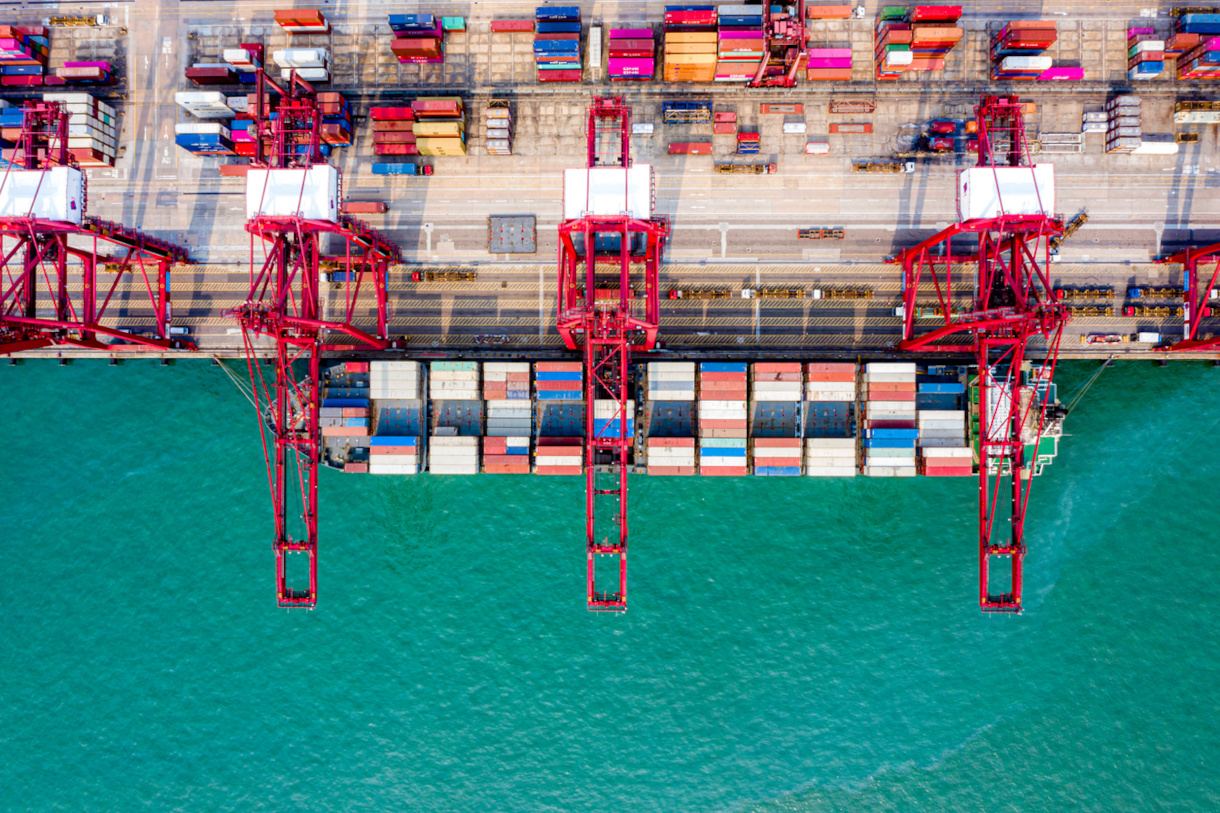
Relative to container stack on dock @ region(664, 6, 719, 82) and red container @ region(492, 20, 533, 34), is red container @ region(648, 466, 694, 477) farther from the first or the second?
red container @ region(492, 20, 533, 34)

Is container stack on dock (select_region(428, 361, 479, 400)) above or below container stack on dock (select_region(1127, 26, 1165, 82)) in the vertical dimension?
below

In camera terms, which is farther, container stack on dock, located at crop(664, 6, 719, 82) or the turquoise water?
the turquoise water

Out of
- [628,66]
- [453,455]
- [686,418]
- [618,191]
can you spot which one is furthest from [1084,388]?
[453,455]

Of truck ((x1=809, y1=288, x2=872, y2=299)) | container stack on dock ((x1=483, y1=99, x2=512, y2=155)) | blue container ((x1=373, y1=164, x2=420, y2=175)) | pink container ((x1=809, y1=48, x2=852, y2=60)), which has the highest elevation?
pink container ((x1=809, y1=48, x2=852, y2=60))

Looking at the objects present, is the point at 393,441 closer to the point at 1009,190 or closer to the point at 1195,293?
the point at 1009,190

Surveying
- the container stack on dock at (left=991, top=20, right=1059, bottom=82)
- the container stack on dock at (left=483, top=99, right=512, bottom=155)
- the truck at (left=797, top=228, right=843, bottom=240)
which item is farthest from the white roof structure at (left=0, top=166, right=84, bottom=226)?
the container stack on dock at (left=991, top=20, right=1059, bottom=82)

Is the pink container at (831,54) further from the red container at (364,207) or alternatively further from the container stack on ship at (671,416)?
the red container at (364,207)

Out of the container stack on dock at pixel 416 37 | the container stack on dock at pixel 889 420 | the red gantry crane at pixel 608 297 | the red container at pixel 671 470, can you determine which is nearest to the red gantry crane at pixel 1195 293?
the container stack on dock at pixel 889 420
